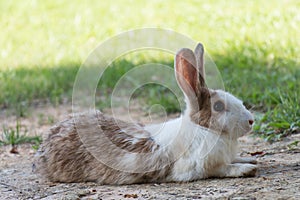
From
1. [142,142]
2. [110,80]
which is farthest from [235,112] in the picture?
[110,80]

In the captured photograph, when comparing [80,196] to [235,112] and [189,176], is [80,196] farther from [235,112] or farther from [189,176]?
[235,112]

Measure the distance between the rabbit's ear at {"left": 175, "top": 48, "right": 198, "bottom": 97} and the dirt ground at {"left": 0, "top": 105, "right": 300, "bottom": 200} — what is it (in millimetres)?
637

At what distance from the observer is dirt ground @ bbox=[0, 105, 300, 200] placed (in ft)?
12.3

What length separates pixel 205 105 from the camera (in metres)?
4.23

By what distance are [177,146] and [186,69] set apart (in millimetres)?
512

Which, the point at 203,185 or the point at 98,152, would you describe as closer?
the point at 203,185

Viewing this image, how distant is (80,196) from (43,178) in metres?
0.62

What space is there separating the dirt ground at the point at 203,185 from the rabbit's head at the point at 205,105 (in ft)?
1.13

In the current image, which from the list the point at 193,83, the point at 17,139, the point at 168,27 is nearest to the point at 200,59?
the point at 193,83

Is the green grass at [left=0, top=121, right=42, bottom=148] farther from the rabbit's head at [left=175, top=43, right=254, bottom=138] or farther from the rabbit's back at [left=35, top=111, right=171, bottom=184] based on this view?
the rabbit's head at [left=175, top=43, right=254, bottom=138]

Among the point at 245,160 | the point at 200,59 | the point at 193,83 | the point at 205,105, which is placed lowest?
the point at 245,160

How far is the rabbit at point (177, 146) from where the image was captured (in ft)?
13.6

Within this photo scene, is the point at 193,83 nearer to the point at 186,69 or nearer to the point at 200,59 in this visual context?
the point at 186,69

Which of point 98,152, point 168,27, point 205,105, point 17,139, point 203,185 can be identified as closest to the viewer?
point 203,185
